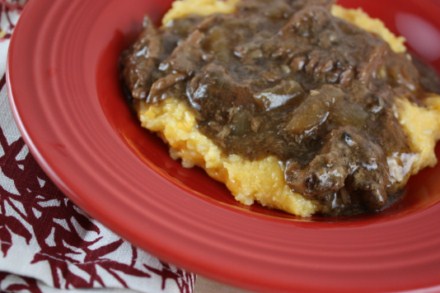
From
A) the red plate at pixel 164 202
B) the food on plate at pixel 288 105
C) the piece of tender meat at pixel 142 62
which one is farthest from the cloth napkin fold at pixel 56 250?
the piece of tender meat at pixel 142 62

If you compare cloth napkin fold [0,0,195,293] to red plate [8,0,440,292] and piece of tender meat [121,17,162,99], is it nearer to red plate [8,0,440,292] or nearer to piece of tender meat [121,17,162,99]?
red plate [8,0,440,292]

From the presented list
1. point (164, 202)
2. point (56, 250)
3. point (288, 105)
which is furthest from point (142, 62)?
point (56, 250)

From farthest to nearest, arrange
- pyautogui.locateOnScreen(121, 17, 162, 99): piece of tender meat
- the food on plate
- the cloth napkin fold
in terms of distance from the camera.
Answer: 1. pyautogui.locateOnScreen(121, 17, 162, 99): piece of tender meat
2. the food on plate
3. the cloth napkin fold

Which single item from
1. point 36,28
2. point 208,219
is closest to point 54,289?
point 208,219

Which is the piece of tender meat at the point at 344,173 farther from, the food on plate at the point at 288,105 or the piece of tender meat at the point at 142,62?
the piece of tender meat at the point at 142,62

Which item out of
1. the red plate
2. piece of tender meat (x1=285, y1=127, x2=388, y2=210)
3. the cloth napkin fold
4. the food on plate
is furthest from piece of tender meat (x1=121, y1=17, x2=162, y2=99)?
piece of tender meat (x1=285, y1=127, x2=388, y2=210)
